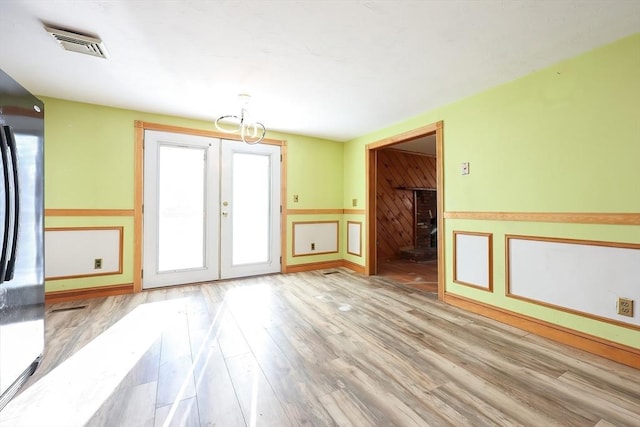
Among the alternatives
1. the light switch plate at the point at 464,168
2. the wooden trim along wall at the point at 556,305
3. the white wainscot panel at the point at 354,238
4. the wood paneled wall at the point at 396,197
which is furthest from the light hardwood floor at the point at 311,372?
the wood paneled wall at the point at 396,197

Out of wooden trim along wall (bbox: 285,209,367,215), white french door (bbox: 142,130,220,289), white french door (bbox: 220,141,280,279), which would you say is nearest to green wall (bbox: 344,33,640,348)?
wooden trim along wall (bbox: 285,209,367,215)

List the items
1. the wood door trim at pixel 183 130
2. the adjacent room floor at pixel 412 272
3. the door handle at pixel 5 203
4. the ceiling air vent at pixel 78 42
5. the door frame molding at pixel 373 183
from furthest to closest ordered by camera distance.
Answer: the adjacent room floor at pixel 412 272 → the wood door trim at pixel 183 130 → the door frame molding at pixel 373 183 → the ceiling air vent at pixel 78 42 → the door handle at pixel 5 203

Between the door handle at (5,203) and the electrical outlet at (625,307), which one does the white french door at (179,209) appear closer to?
the door handle at (5,203)

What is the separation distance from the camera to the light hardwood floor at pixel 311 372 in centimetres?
133

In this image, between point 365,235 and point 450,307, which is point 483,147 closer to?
point 450,307

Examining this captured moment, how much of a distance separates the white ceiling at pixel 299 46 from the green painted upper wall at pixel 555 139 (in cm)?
15

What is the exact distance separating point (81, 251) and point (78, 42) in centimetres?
219

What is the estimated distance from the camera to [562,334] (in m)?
2.08

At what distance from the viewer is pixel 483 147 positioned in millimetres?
2645

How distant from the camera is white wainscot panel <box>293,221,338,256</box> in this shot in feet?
14.1

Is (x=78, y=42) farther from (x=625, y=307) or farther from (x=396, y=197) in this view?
(x=396, y=197)

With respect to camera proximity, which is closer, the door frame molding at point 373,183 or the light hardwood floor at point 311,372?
the light hardwood floor at point 311,372

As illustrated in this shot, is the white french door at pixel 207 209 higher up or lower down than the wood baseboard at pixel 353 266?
higher up

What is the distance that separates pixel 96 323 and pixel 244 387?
1.75m
